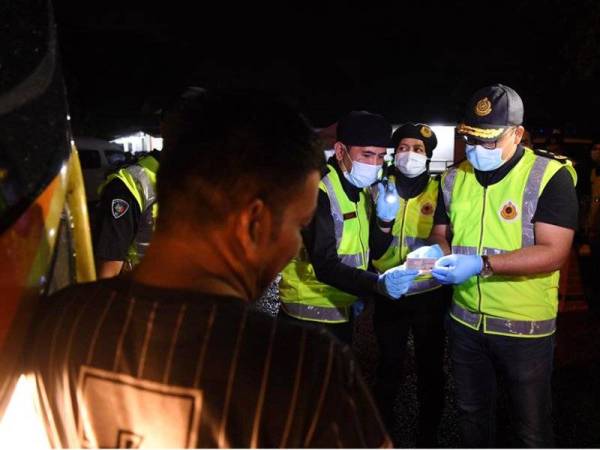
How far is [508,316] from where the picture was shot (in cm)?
258

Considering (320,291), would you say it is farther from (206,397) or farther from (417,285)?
(206,397)

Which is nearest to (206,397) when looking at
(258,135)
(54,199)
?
(258,135)

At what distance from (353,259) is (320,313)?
358 millimetres

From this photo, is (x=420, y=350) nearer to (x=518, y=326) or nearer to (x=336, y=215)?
(x=518, y=326)

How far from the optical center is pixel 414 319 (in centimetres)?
329

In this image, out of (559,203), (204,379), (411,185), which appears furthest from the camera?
(411,185)

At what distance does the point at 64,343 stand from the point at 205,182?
0.40 metres

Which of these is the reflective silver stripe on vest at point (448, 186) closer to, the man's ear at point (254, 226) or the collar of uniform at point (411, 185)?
the collar of uniform at point (411, 185)

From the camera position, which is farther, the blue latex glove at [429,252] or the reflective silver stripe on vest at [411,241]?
the reflective silver stripe on vest at [411,241]

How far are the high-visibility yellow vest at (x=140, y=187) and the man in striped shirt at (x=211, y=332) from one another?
178 cm

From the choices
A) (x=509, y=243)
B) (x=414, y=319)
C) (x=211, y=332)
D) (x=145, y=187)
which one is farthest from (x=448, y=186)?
(x=211, y=332)

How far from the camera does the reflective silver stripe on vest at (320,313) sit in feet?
9.50

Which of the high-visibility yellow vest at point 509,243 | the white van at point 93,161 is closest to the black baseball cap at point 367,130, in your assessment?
the high-visibility yellow vest at point 509,243

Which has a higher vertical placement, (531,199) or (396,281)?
(531,199)
